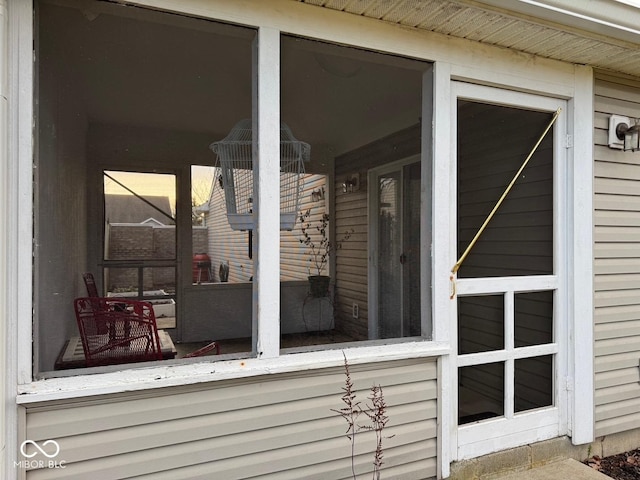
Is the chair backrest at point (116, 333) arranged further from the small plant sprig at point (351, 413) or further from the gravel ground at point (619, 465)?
the gravel ground at point (619, 465)

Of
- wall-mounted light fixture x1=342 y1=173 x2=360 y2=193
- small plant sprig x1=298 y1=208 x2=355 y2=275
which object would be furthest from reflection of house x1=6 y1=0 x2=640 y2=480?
wall-mounted light fixture x1=342 y1=173 x2=360 y2=193

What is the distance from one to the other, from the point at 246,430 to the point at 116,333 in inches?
34.5

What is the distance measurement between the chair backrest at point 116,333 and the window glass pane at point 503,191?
167 cm

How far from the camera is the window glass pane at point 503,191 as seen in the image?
2270 mm

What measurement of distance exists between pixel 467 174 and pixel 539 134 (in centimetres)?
56

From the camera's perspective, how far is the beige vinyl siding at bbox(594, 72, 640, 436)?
248 centimetres

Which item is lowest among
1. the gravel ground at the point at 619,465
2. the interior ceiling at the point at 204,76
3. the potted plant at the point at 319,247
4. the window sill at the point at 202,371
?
the gravel ground at the point at 619,465

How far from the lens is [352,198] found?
12.4 feet

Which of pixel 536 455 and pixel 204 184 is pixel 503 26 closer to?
pixel 536 455

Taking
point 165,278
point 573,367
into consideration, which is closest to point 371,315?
point 573,367

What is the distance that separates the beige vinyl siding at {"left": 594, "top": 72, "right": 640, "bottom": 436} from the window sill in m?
1.16

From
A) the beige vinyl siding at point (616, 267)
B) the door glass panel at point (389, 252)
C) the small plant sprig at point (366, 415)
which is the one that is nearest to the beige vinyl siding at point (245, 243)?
the door glass panel at point (389, 252)

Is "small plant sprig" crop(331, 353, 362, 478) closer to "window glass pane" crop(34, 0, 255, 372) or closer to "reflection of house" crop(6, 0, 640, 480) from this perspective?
"reflection of house" crop(6, 0, 640, 480)

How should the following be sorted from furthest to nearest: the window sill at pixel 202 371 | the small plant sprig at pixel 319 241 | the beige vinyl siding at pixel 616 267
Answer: the small plant sprig at pixel 319 241, the beige vinyl siding at pixel 616 267, the window sill at pixel 202 371
